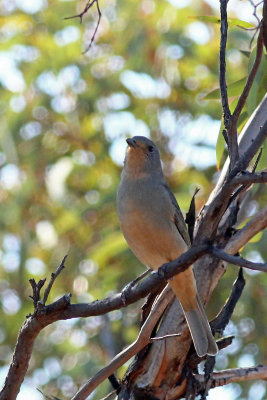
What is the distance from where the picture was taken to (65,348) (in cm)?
711

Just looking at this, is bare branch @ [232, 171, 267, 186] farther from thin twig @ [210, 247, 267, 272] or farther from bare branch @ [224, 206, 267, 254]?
bare branch @ [224, 206, 267, 254]

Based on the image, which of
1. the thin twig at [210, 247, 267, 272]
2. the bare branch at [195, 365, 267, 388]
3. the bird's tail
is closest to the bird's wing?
the bird's tail

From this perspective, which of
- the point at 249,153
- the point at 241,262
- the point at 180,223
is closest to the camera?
the point at 241,262

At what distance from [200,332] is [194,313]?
181mm

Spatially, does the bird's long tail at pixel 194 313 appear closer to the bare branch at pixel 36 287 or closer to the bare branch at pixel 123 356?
the bare branch at pixel 123 356

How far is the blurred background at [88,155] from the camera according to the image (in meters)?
6.84

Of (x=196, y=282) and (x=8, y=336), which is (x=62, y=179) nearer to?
(x=8, y=336)

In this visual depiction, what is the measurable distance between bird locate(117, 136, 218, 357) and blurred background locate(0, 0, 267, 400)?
1.91 m

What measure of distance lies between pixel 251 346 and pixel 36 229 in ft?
8.04

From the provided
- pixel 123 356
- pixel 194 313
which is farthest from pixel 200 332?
pixel 123 356

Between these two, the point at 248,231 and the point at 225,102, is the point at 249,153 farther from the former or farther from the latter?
the point at 248,231

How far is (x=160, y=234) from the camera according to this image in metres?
4.34

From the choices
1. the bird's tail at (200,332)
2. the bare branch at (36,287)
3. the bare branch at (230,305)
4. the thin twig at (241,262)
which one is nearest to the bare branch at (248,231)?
the bare branch at (230,305)

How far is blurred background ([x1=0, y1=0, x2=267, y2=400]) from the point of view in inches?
269
